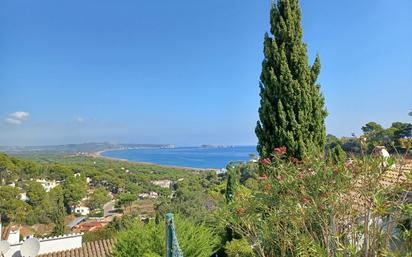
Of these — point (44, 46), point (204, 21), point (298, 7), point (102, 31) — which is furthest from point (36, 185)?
point (298, 7)

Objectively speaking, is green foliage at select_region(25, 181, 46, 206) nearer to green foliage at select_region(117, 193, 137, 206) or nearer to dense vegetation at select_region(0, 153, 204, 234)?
dense vegetation at select_region(0, 153, 204, 234)

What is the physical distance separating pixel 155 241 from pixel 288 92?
4.08 m

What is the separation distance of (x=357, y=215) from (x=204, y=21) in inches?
574

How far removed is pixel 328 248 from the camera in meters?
2.26

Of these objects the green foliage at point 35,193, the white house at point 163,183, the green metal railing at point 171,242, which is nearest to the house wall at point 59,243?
the green metal railing at point 171,242

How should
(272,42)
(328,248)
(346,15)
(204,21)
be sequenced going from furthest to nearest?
(204,21) → (346,15) → (272,42) → (328,248)

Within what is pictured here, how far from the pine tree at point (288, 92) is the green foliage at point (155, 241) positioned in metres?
2.25

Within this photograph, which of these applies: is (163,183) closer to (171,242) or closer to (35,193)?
(35,193)

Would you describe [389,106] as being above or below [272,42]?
below

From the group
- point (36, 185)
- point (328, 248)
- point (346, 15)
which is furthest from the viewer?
point (36, 185)

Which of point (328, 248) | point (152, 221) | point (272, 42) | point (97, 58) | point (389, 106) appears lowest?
point (152, 221)

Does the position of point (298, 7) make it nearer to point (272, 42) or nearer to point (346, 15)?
point (272, 42)

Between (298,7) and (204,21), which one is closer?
(298,7)

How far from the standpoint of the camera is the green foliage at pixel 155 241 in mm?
4918
